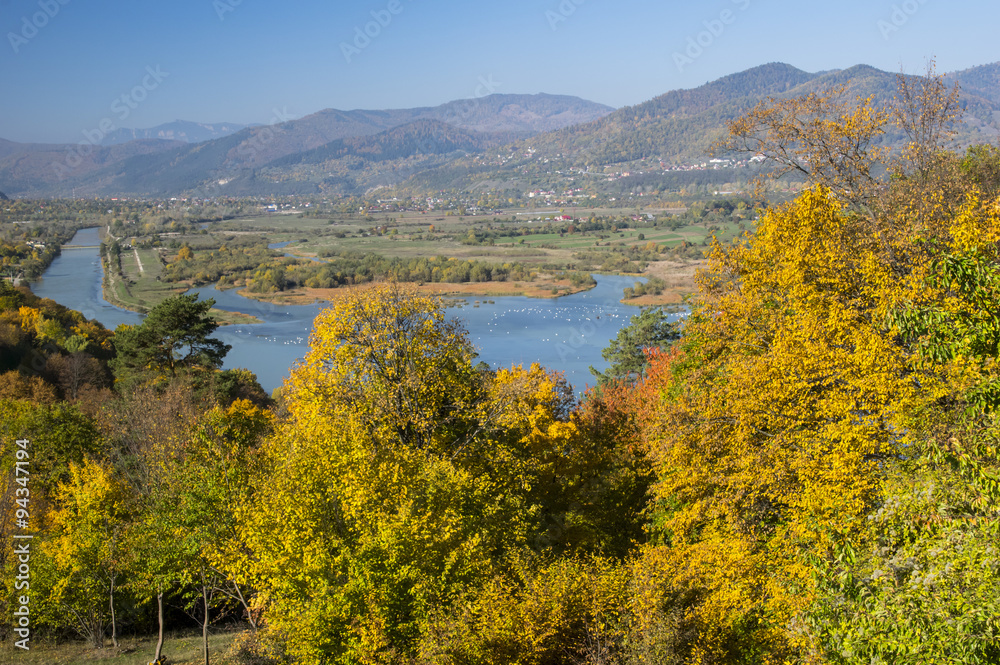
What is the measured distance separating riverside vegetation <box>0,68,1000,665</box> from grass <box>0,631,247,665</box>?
402 mm

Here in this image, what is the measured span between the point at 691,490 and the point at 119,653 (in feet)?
34.2

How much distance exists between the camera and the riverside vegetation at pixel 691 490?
16.6ft

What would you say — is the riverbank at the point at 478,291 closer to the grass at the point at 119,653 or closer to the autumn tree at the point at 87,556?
the grass at the point at 119,653

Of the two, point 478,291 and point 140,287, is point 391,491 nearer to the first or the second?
point 478,291

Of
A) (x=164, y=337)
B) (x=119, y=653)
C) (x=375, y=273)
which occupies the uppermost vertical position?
(x=375, y=273)

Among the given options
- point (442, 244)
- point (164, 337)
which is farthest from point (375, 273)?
point (164, 337)

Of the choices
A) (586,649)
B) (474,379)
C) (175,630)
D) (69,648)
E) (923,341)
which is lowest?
(175,630)

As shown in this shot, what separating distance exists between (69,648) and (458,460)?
7959mm

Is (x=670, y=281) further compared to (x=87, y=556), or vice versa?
(x=670, y=281)

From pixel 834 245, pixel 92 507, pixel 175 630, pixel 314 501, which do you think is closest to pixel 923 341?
pixel 834 245

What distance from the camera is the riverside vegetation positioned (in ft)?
16.6

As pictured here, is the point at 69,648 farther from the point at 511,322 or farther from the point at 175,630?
the point at 511,322

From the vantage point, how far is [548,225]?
14012 cm

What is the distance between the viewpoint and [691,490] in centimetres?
970
